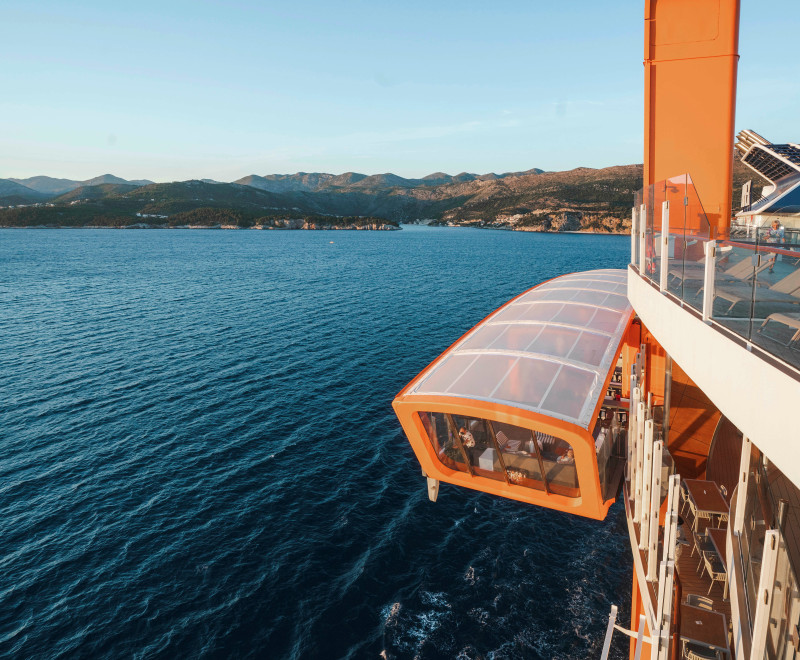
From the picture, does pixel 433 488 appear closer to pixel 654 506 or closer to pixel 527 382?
pixel 527 382

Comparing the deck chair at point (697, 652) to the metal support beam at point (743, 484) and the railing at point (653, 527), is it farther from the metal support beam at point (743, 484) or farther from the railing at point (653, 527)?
the metal support beam at point (743, 484)

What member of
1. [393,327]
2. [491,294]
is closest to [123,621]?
[393,327]

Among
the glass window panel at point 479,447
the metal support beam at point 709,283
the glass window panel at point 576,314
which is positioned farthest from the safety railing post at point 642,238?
the glass window panel at point 479,447

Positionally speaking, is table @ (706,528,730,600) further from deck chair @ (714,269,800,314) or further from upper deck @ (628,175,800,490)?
deck chair @ (714,269,800,314)

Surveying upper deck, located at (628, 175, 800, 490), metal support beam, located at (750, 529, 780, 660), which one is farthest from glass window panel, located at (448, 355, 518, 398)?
metal support beam, located at (750, 529, 780, 660)

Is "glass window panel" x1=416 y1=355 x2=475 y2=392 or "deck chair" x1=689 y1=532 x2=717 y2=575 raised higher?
"glass window panel" x1=416 y1=355 x2=475 y2=392

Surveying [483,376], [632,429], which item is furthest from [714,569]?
[483,376]

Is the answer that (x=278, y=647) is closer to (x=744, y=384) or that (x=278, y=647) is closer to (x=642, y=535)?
(x=642, y=535)
